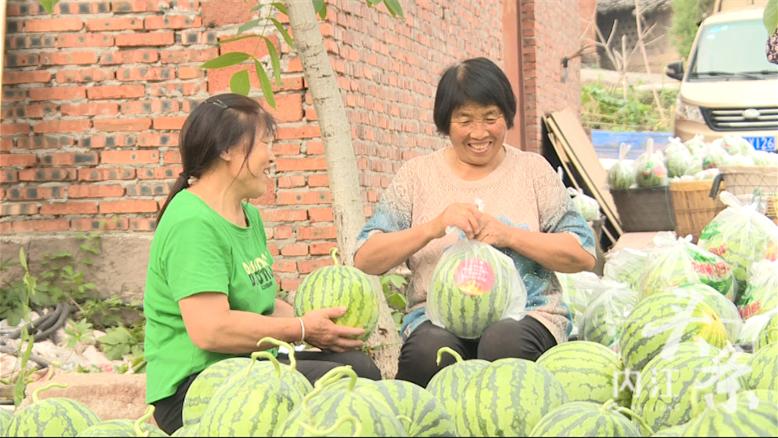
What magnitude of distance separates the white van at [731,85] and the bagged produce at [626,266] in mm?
7499

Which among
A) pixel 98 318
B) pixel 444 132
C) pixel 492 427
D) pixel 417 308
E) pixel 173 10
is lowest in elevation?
pixel 98 318

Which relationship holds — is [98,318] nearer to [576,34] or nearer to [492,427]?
[492,427]

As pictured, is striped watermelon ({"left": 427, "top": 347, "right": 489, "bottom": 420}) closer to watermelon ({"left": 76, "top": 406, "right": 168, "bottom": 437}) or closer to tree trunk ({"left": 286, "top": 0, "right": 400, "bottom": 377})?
watermelon ({"left": 76, "top": 406, "right": 168, "bottom": 437})

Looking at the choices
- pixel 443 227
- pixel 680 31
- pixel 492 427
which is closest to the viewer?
pixel 492 427

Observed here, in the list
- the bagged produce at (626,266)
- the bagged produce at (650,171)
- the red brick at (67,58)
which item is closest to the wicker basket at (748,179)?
the bagged produce at (626,266)

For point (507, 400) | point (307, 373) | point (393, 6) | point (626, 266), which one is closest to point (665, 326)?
point (507, 400)

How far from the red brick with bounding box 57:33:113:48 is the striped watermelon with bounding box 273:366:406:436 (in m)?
4.88

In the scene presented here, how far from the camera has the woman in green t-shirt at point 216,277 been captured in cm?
289

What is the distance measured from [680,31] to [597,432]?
30157 millimetres

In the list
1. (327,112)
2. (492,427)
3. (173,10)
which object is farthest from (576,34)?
(492,427)

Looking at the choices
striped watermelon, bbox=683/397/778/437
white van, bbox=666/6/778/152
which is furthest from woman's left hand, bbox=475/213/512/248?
white van, bbox=666/6/778/152

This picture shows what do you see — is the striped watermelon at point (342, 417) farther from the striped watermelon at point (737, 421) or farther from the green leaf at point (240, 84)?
the green leaf at point (240, 84)

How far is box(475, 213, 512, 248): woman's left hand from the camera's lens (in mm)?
3170

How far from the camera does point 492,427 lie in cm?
160
